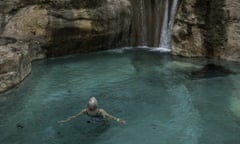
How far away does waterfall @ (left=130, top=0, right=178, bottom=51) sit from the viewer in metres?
21.0

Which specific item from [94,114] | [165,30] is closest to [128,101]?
[94,114]

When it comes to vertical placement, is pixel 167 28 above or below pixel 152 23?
below

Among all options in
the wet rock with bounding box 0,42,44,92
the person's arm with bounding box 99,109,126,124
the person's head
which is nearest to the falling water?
the wet rock with bounding box 0,42,44,92

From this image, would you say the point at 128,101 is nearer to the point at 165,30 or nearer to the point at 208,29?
the point at 208,29

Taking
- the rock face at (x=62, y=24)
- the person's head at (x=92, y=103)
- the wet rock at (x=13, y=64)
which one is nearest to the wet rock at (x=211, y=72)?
Result: the rock face at (x=62, y=24)

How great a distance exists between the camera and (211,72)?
1675 cm

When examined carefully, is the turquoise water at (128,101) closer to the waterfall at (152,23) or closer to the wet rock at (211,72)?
the wet rock at (211,72)

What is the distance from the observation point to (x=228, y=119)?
467 inches

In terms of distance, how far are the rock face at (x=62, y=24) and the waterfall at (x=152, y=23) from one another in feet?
2.78

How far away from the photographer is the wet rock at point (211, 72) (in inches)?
642

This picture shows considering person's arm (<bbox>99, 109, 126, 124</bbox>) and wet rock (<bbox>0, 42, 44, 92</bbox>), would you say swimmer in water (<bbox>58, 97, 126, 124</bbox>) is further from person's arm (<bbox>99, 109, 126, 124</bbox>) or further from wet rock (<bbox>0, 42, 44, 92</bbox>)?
wet rock (<bbox>0, 42, 44, 92</bbox>)

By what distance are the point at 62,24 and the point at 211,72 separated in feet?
23.1

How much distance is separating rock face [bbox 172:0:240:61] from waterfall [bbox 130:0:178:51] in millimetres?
1442

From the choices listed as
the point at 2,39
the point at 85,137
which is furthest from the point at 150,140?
the point at 2,39
